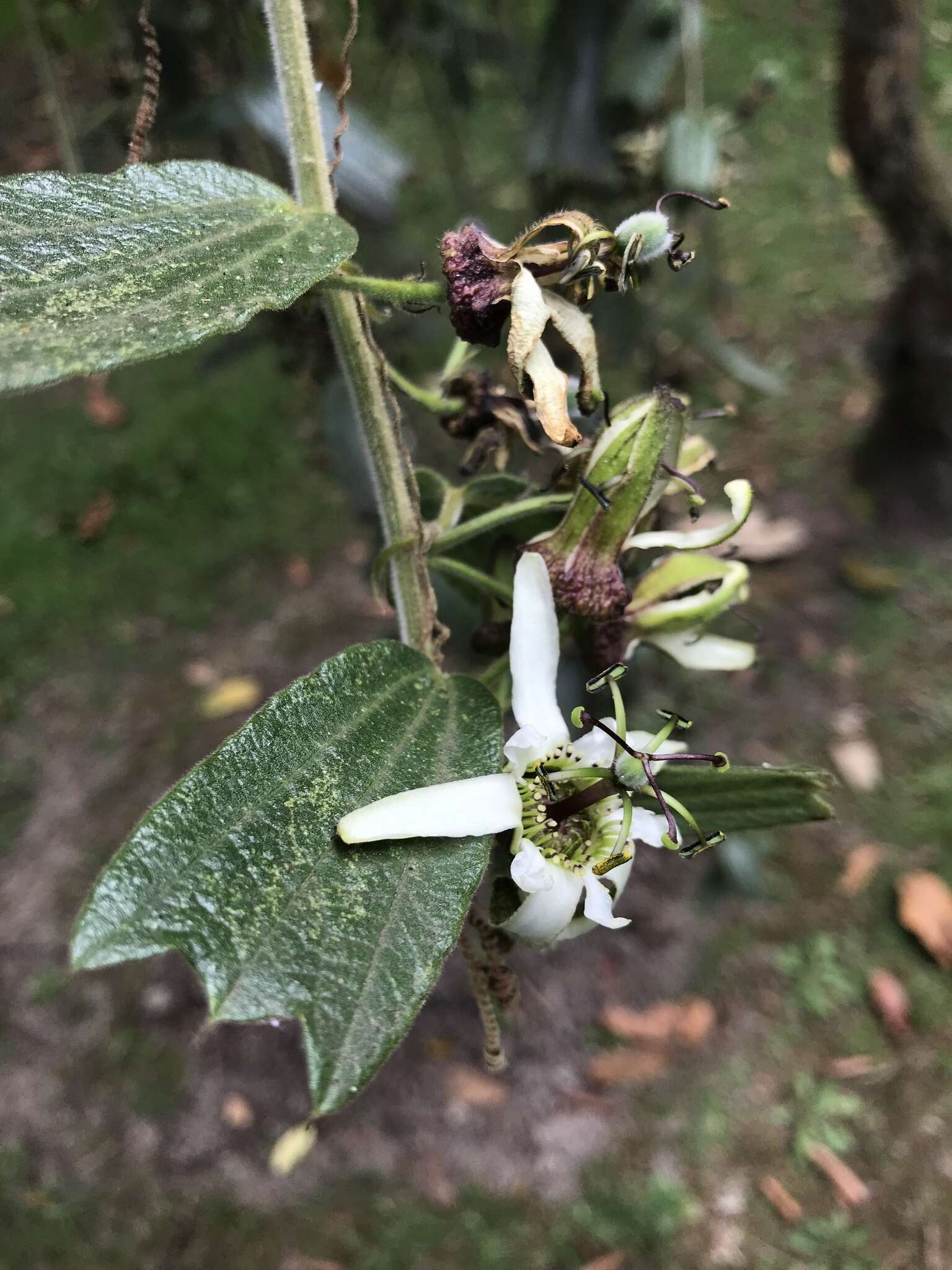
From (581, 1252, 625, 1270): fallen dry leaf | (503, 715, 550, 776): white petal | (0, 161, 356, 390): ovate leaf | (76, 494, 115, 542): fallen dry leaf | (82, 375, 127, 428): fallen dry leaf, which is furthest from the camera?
(82, 375, 127, 428): fallen dry leaf

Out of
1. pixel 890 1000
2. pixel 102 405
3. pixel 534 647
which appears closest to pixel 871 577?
pixel 890 1000

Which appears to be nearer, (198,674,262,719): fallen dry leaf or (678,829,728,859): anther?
(678,829,728,859): anther

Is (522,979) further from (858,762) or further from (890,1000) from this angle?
(858,762)

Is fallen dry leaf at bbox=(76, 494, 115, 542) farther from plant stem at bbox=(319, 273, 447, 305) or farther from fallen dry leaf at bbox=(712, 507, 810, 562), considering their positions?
plant stem at bbox=(319, 273, 447, 305)

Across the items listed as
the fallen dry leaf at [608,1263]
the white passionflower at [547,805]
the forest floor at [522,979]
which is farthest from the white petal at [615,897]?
the fallen dry leaf at [608,1263]

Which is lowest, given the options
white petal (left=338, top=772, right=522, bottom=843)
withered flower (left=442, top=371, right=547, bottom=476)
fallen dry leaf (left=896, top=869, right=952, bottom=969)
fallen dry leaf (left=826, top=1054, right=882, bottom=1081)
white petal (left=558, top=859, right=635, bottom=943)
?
fallen dry leaf (left=826, top=1054, right=882, bottom=1081)

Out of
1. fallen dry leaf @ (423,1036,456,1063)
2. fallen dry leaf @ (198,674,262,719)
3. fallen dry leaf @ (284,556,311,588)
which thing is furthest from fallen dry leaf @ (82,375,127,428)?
fallen dry leaf @ (423,1036,456,1063)

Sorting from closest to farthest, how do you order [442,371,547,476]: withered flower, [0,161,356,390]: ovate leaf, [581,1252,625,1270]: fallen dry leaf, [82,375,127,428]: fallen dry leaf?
[0,161,356,390]: ovate leaf
[442,371,547,476]: withered flower
[581,1252,625,1270]: fallen dry leaf
[82,375,127,428]: fallen dry leaf
